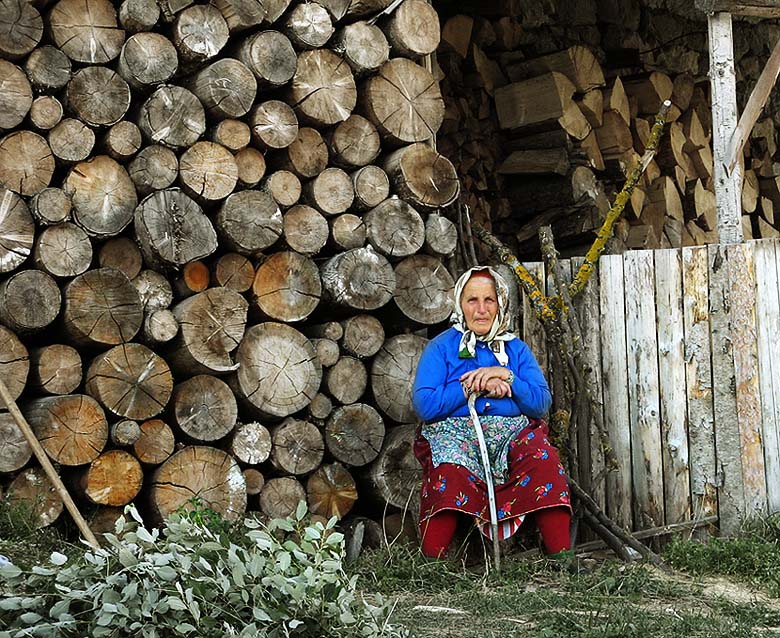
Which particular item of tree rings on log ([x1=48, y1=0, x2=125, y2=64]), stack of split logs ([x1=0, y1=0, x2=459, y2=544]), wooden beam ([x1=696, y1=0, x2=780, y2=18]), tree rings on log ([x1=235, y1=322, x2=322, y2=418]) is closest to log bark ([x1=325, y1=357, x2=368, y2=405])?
stack of split logs ([x1=0, y1=0, x2=459, y2=544])

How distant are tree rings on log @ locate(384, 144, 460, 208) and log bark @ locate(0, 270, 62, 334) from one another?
168 cm

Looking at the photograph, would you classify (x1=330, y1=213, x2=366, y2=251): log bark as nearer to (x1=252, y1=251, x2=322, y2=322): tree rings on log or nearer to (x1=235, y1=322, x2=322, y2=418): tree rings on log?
(x1=252, y1=251, x2=322, y2=322): tree rings on log

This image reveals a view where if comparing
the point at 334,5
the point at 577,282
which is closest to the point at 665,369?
the point at 577,282

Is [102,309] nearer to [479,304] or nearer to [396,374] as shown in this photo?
[396,374]

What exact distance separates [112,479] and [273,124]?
164 cm

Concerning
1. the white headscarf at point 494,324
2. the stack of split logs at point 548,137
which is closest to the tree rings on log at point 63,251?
the white headscarf at point 494,324

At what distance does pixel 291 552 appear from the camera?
3.51 m

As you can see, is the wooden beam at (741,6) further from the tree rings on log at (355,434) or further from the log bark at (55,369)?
the log bark at (55,369)

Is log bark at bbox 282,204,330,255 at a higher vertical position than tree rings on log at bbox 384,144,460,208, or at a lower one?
lower

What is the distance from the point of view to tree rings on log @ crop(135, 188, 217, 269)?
15.4 ft

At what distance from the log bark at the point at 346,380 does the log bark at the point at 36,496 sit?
1.29 m

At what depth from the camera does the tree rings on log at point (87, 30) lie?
465cm

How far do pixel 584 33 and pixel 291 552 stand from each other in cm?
580

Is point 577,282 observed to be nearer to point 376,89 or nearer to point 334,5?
point 376,89
